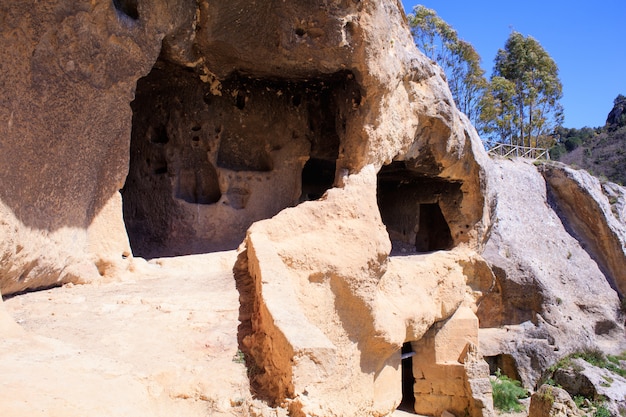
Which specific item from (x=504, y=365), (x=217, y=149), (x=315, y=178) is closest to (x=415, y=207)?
(x=315, y=178)

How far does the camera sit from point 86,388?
8.88 feet

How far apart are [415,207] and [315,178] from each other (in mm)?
1987

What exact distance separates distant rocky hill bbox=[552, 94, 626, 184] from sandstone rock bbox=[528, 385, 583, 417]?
61.0 feet

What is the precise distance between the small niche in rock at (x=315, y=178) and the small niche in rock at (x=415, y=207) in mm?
891

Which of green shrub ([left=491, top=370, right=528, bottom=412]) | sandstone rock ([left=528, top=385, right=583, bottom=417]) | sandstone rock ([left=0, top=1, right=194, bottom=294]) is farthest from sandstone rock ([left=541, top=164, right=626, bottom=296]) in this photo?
sandstone rock ([left=0, top=1, right=194, bottom=294])

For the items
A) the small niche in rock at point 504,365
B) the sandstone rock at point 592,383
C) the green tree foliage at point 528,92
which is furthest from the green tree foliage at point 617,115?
the small niche in rock at point 504,365

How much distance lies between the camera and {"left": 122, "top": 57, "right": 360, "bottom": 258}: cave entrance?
7.00 metres

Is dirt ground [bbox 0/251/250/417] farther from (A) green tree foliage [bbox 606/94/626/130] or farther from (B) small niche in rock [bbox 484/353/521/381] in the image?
(A) green tree foliage [bbox 606/94/626/130]

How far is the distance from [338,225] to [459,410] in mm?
4192

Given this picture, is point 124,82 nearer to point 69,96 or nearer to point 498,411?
point 69,96

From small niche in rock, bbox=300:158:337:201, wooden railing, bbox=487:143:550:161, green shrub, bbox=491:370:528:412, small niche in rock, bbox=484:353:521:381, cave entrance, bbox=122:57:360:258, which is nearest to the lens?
cave entrance, bbox=122:57:360:258

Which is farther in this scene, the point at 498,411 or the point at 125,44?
the point at 498,411

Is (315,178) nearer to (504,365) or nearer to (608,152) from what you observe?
(504,365)

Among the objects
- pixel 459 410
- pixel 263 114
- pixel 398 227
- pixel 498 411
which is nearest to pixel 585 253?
pixel 498 411
